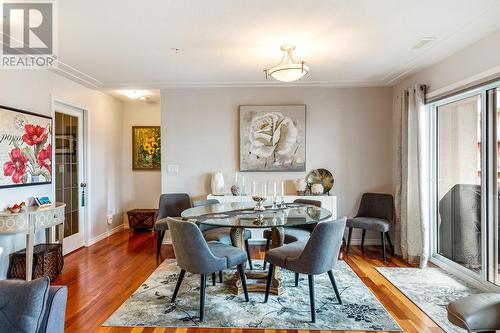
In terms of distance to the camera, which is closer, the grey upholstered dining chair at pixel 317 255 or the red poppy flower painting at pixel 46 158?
the grey upholstered dining chair at pixel 317 255


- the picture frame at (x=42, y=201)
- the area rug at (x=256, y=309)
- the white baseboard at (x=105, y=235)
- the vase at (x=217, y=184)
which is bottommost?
the area rug at (x=256, y=309)

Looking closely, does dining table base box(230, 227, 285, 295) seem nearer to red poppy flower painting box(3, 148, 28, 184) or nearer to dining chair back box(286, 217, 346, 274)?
dining chair back box(286, 217, 346, 274)

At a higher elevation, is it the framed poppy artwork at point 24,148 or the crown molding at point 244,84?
the crown molding at point 244,84

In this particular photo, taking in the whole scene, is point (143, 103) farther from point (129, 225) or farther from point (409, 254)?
point (409, 254)

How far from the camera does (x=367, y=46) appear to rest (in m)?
3.16

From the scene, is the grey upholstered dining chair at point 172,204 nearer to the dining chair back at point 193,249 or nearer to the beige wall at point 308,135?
the beige wall at point 308,135

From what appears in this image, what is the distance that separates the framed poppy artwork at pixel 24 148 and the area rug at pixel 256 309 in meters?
1.81

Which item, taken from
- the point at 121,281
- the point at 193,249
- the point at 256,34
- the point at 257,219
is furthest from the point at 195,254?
the point at 256,34

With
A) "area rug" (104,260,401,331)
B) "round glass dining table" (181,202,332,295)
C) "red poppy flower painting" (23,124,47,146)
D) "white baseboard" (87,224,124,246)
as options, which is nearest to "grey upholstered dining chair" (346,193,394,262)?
"area rug" (104,260,401,331)

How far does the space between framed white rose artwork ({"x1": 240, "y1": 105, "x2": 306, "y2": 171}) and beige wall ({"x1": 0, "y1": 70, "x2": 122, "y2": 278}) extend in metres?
2.39

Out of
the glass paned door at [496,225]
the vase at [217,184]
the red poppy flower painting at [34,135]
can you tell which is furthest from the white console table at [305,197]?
the red poppy flower painting at [34,135]

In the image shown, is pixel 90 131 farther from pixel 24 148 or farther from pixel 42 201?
pixel 42 201

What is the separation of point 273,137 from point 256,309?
2.71m

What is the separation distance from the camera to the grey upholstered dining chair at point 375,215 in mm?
4008
